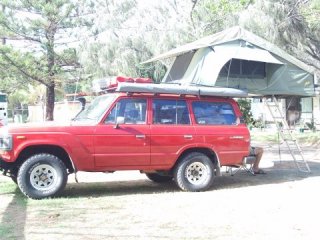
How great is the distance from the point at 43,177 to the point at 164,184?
290 centimetres

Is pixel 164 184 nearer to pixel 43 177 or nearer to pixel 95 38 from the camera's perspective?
pixel 43 177

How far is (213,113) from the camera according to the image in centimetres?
978

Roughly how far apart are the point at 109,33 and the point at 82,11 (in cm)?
Answer: 214

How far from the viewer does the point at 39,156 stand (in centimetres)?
832

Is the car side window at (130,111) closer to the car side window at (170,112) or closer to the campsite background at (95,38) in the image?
the car side window at (170,112)

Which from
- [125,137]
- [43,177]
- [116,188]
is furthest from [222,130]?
[43,177]

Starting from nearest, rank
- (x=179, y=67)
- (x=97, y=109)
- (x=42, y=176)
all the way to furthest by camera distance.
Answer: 1. (x=42, y=176)
2. (x=97, y=109)
3. (x=179, y=67)

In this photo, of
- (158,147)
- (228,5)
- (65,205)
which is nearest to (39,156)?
(65,205)

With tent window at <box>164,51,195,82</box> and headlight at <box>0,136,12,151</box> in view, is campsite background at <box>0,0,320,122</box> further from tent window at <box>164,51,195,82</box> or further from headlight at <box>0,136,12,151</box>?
headlight at <box>0,136,12,151</box>

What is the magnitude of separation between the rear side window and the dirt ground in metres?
1.32

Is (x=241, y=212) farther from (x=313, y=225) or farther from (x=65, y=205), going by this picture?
(x=65, y=205)

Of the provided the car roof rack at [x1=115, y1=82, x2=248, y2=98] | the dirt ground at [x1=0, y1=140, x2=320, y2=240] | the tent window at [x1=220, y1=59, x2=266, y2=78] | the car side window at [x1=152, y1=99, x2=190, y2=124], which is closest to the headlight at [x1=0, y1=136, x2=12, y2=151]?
the dirt ground at [x1=0, y1=140, x2=320, y2=240]

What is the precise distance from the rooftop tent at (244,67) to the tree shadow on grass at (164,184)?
1903 mm

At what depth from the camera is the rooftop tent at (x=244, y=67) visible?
10.7 metres
